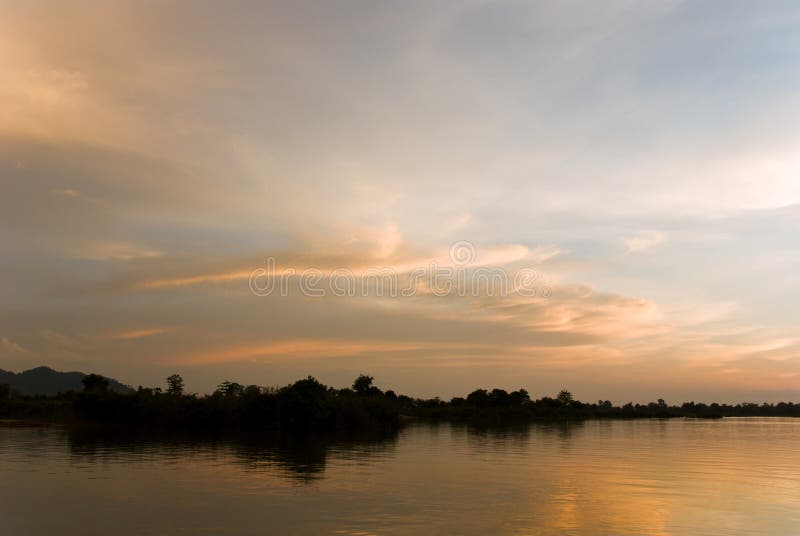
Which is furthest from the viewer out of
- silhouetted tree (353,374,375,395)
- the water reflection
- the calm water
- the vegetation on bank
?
silhouetted tree (353,374,375,395)

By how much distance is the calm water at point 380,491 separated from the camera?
63.9 ft

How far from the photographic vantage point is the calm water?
1948 cm

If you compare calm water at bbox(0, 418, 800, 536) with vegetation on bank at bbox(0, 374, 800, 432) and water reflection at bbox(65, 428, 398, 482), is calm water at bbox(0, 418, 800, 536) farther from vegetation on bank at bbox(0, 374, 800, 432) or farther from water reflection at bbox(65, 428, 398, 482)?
vegetation on bank at bbox(0, 374, 800, 432)

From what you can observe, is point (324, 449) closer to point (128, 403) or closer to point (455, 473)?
point (455, 473)

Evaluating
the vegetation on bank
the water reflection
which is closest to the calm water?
the water reflection

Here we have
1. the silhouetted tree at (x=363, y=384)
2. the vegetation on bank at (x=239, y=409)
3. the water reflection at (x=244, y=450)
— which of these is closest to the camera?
the water reflection at (x=244, y=450)

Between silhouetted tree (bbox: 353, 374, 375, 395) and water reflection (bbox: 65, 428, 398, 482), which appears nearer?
water reflection (bbox: 65, 428, 398, 482)

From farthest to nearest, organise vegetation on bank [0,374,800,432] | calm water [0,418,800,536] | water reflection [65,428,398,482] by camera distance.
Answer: vegetation on bank [0,374,800,432], water reflection [65,428,398,482], calm water [0,418,800,536]

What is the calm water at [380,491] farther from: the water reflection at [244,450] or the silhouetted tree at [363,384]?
the silhouetted tree at [363,384]

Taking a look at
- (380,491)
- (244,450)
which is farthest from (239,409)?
(380,491)

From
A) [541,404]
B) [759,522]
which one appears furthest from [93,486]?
[541,404]

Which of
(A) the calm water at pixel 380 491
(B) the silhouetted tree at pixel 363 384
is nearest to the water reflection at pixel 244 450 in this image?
(A) the calm water at pixel 380 491

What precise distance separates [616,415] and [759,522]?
157849 mm

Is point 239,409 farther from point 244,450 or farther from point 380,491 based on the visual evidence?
A: point 380,491
